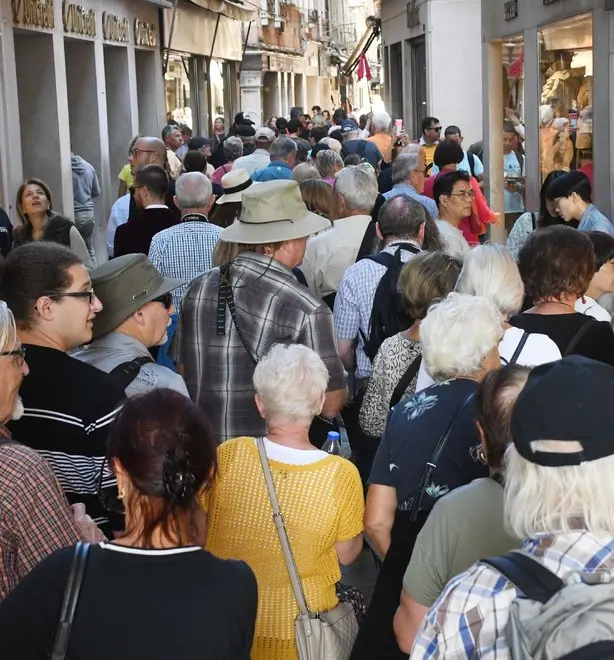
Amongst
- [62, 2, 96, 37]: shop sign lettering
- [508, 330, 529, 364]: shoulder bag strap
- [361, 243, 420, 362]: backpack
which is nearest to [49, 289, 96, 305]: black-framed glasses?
[508, 330, 529, 364]: shoulder bag strap

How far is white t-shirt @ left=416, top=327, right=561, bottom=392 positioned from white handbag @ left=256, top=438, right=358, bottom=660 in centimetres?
112

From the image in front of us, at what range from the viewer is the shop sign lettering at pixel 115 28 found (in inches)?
725

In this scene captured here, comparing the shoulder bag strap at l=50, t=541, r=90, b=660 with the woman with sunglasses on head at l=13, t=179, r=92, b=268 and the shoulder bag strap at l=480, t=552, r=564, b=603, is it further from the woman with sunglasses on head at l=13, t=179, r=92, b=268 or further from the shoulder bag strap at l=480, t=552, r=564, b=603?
the woman with sunglasses on head at l=13, t=179, r=92, b=268

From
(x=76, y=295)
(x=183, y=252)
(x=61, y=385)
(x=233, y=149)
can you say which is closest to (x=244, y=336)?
(x=76, y=295)

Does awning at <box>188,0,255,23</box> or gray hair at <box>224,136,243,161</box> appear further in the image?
awning at <box>188,0,255,23</box>

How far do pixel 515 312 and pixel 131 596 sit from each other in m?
2.83

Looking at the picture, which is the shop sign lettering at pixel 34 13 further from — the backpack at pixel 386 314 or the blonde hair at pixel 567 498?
the blonde hair at pixel 567 498

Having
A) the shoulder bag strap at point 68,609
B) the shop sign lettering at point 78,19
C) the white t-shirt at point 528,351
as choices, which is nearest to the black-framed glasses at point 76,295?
the white t-shirt at point 528,351

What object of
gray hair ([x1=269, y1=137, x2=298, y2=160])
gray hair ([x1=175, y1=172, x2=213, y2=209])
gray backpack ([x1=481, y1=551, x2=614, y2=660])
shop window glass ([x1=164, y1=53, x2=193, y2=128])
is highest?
shop window glass ([x1=164, y1=53, x2=193, y2=128])

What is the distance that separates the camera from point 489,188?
49.8 feet

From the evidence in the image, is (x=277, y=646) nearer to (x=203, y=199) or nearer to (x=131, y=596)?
(x=131, y=596)

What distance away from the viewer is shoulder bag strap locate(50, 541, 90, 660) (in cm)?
258

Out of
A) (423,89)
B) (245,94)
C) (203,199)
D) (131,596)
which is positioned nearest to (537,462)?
(131,596)

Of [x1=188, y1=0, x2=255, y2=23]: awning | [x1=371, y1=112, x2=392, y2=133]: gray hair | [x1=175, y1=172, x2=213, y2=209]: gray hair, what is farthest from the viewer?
[x1=188, y1=0, x2=255, y2=23]: awning
